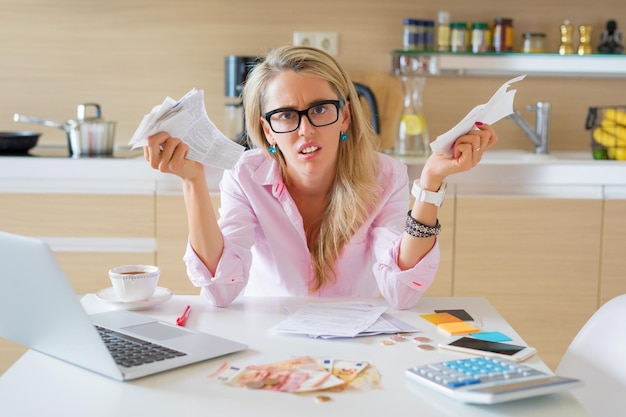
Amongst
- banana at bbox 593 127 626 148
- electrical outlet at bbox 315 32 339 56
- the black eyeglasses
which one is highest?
electrical outlet at bbox 315 32 339 56

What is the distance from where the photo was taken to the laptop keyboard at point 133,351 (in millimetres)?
1200

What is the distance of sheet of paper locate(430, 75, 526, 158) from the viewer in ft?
4.67

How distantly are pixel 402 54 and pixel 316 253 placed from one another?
167 cm

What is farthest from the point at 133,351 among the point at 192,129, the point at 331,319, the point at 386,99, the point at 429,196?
A: the point at 386,99

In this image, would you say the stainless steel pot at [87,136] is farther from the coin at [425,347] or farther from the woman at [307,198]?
the coin at [425,347]

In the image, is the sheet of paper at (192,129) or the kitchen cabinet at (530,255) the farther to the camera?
the kitchen cabinet at (530,255)

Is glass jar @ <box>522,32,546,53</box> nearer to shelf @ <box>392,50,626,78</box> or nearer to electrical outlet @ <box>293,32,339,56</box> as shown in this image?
shelf @ <box>392,50,626,78</box>

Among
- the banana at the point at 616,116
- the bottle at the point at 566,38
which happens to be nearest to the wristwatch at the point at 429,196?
the banana at the point at 616,116

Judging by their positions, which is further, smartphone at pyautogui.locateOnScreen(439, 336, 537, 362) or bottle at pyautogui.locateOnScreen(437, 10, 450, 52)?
bottle at pyautogui.locateOnScreen(437, 10, 450, 52)

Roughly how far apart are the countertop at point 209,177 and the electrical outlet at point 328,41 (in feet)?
2.40

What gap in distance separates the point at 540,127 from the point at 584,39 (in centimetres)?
42

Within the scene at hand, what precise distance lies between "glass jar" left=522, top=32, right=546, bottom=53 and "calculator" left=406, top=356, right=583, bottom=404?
244 cm

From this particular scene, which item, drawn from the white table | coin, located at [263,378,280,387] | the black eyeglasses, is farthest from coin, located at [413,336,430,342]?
the black eyeglasses

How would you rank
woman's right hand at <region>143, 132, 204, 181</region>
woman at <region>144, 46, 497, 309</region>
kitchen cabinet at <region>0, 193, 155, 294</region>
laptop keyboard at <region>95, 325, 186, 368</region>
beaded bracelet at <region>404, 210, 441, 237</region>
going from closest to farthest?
1. laptop keyboard at <region>95, 325, 186, 368</region>
2. woman's right hand at <region>143, 132, 204, 181</region>
3. beaded bracelet at <region>404, 210, 441, 237</region>
4. woman at <region>144, 46, 497, 309</region>
5. kitchen cabinet at <region>0, 193, 155, 294</region>
